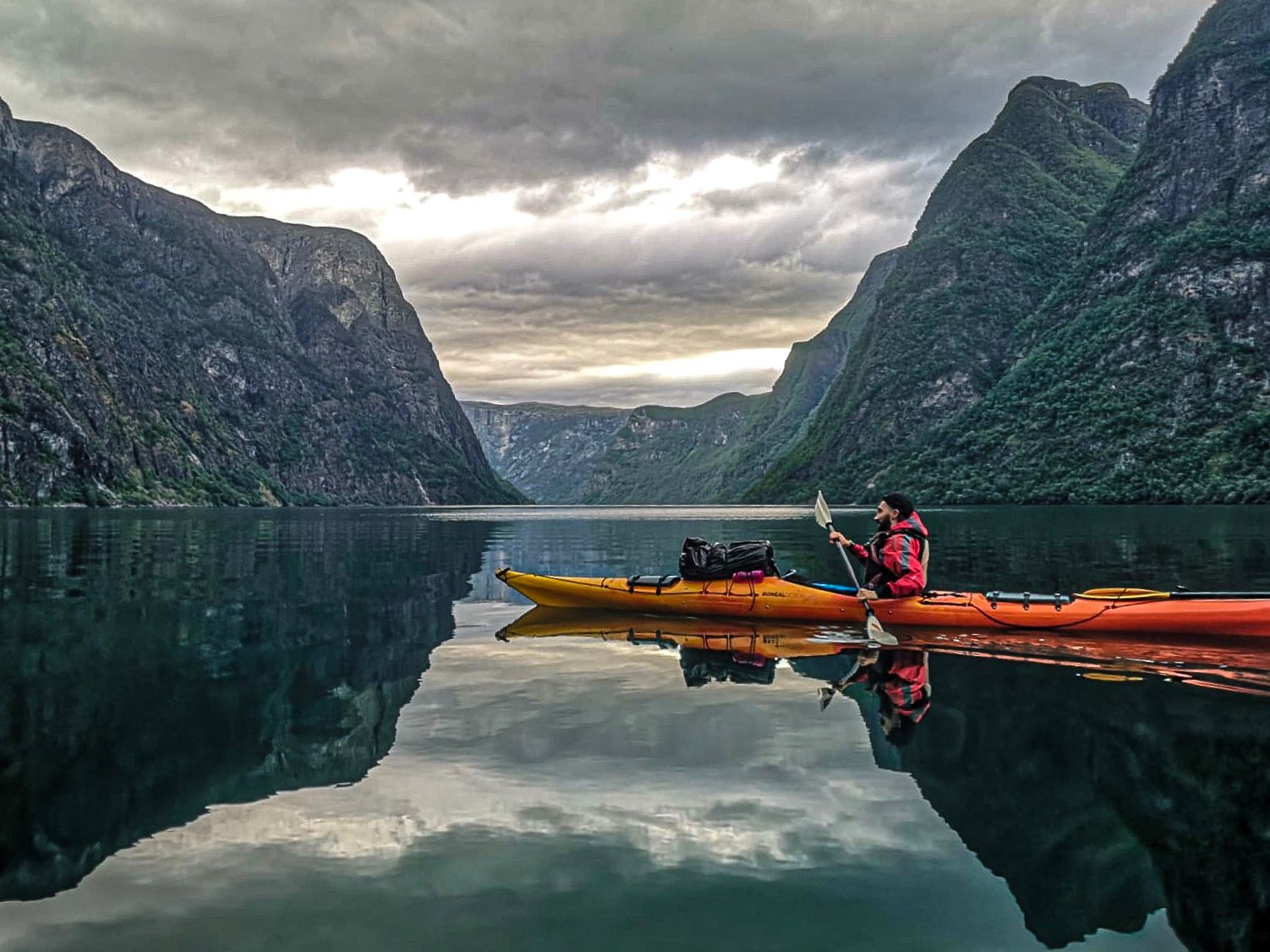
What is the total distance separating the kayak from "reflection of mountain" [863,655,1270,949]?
14.2 feet

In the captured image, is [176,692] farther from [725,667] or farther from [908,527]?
[908,527]

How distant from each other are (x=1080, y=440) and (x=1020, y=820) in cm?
14571

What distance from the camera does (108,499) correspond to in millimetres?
136500

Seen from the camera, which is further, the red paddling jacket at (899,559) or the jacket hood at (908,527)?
the jacket hood at (908,527)

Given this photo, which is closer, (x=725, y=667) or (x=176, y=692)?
(x=176, y=692)

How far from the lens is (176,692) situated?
1299 centimetres

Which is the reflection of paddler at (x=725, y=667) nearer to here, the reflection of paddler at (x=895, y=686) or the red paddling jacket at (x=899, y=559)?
the reflection of paddler at (x=895, y=686)

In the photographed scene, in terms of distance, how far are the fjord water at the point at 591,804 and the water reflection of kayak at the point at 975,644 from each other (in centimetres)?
75

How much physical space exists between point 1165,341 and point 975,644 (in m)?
143

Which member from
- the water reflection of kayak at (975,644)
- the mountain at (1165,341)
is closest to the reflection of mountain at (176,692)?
the water reflection of kayak at (975,644)

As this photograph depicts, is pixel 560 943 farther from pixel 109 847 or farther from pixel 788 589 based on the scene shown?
pixel 788 589

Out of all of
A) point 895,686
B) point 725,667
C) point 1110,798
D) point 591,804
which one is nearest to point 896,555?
point 725,667

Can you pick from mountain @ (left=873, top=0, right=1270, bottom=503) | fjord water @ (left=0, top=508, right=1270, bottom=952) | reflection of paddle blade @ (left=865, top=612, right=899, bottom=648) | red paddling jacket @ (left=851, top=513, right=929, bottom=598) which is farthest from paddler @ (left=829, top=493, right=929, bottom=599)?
mountain @ (left=873, top=0, right=1270, bottom=503)

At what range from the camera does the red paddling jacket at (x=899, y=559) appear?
61.3ft
